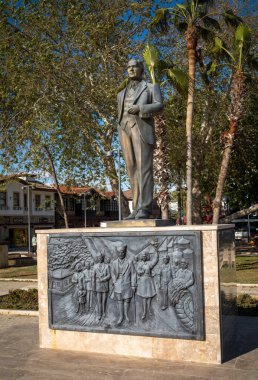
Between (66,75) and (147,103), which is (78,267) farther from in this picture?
(66,75)

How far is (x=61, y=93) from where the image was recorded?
14.8m

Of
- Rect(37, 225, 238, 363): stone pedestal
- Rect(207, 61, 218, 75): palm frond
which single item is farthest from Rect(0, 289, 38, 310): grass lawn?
Rect(207, 61, 218, 75): palm frond

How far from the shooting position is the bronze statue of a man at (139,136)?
6.79 meters

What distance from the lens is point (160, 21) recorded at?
14.6 m

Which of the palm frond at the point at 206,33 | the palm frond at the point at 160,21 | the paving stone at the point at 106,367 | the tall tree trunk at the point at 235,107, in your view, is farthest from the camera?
the palm frond at the point at 206,33

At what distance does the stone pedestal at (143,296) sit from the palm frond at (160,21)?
9669 mm

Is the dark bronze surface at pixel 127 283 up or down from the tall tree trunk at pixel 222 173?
down

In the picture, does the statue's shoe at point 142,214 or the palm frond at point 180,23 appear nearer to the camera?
the statue's shoe at point 142,214

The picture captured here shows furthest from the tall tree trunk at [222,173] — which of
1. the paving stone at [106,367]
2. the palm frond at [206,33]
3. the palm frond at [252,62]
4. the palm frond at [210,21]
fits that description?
the paving stone at [106,367]

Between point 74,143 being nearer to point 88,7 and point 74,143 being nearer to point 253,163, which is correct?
point 88,7

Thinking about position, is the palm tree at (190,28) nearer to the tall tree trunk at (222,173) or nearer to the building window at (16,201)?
the tall tree trunk at (222,173)

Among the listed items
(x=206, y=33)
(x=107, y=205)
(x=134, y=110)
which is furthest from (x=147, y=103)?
(x=107, y=205)

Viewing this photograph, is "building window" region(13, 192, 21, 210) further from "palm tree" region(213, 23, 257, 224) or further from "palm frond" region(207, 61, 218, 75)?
"palm tree" region(213, 23, 257, 224)

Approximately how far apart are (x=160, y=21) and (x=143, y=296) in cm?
1101
